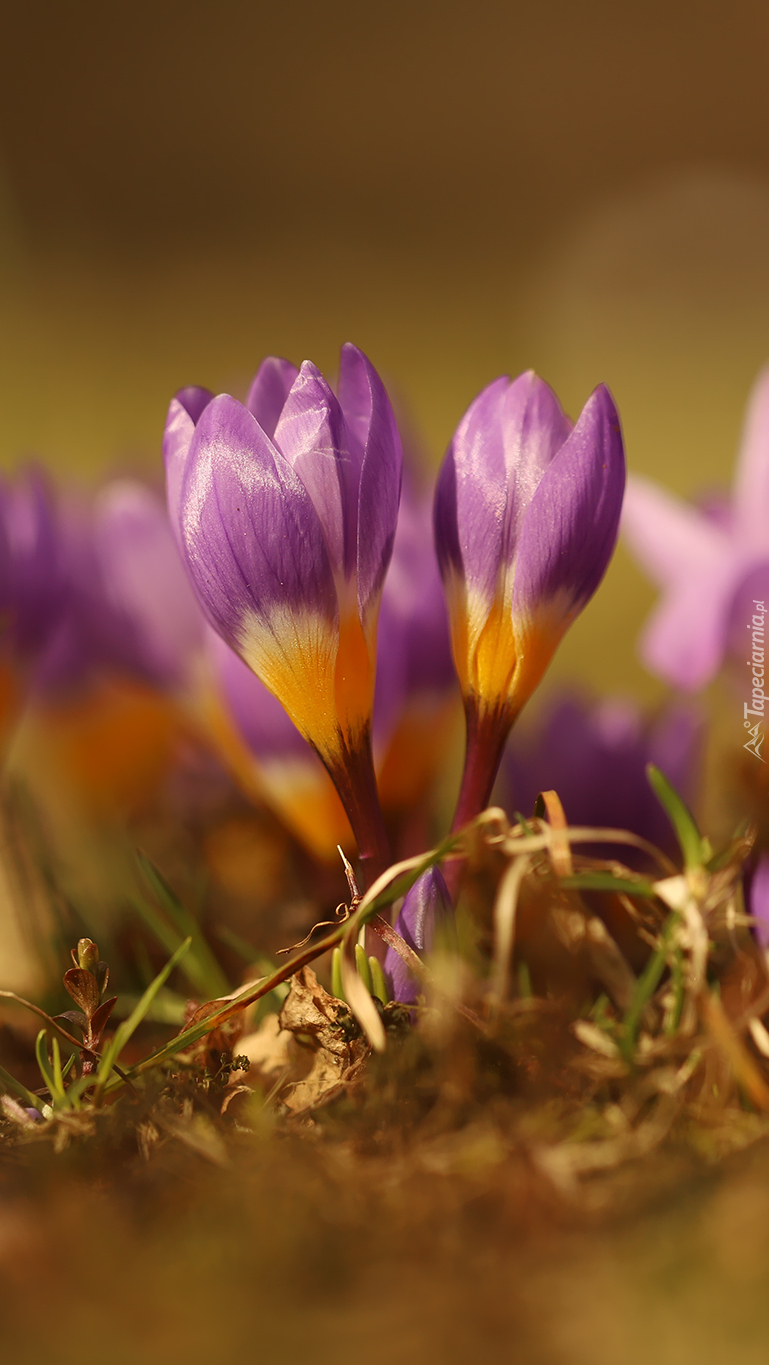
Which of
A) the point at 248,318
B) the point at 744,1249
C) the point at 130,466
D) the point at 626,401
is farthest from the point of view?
the point at 248,318

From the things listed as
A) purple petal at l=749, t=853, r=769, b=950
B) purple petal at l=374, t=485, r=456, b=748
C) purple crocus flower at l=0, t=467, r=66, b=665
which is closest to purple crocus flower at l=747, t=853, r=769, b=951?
purple petal at l=749, t=853, r=769, b=950

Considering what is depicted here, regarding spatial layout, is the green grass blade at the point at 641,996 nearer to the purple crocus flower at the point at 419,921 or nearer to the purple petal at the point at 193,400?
the purple crocus flower at the point at 419,921

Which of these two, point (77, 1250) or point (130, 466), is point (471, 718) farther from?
point (130, 466)

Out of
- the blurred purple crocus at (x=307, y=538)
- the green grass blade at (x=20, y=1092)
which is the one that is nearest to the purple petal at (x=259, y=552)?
the blurred purple crocus at (x=307, y=538)

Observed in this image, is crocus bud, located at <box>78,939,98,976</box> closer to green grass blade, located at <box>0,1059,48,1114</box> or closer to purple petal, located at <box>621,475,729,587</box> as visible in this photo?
green grass blade, located at <box>0,1059,48,1114</box>

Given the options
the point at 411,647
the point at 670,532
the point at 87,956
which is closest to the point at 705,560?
the point at 670,532

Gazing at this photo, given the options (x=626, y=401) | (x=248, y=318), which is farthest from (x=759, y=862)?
(x=248, y=318)

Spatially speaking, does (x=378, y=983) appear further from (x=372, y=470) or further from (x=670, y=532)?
(x=670, y=532)
